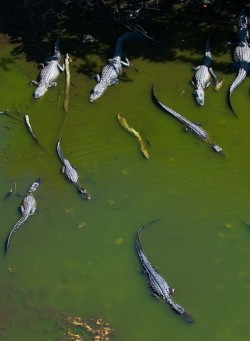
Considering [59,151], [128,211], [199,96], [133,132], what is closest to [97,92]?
[133,132]

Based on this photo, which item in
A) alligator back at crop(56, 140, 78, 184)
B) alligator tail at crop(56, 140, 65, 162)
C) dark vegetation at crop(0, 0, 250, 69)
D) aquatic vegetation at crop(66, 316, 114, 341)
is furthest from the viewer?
dark vegetation at crop(0, 0, 250, 69)

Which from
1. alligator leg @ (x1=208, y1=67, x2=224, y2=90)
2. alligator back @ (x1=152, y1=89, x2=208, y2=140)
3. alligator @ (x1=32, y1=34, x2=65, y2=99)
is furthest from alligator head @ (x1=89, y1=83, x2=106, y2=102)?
alligator leg @ (x1=208, y1=67, x2=224, y2=90)

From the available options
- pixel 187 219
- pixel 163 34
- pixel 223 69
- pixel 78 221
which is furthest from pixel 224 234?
pixel 163 34

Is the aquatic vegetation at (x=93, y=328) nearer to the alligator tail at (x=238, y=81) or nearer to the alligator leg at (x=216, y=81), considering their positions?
the alligator tail at (x=238, y=81)

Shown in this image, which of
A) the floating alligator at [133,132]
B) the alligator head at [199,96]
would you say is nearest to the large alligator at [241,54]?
the alligator head at [199,96]

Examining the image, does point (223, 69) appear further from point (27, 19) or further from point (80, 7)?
point (27, 19)

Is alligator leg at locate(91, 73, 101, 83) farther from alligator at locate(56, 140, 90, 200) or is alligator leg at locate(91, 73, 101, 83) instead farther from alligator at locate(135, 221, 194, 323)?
alligator at locate(135, 221, 194, 323)

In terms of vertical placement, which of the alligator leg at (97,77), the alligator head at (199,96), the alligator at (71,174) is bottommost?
the alligator at (71,174)
